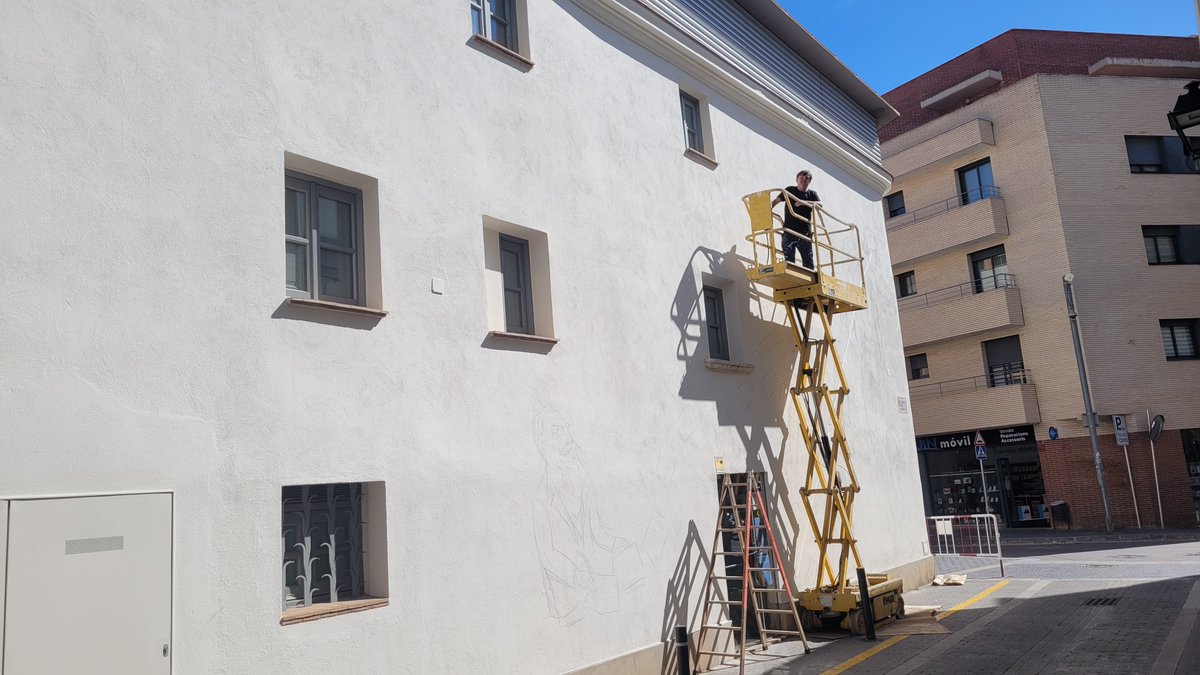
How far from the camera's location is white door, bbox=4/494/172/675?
16.4ft

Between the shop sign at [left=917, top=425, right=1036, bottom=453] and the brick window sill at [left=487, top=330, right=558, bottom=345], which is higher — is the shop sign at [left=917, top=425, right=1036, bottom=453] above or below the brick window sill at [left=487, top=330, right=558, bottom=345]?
below

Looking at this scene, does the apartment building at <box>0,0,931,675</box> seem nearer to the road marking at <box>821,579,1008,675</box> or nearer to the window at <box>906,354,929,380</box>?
the road marking at <box>821,579,1008,675</box>

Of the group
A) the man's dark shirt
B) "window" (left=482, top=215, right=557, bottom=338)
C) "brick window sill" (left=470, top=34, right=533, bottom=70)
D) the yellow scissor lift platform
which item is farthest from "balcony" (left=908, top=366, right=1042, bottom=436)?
"brick window sill" (left=470, top=34, right=533, bottom=70)

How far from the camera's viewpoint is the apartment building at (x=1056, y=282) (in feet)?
89.9

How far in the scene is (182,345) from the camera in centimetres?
604

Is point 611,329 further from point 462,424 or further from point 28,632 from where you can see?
point 28,632

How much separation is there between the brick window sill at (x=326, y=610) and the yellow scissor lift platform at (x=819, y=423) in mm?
6947

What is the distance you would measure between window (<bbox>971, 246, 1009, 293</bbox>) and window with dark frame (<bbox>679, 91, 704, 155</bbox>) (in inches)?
835

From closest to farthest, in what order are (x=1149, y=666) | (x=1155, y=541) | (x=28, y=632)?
(x=28, y=632) → (x=1149, y=666) → (x=1155, y=541)

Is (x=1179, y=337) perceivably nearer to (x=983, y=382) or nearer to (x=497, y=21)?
(x=983, y=382)

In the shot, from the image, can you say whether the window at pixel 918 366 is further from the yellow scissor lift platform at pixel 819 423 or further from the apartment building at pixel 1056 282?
the yellow scissor lift platform at pixel 819 423

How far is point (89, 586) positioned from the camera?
5.28 m

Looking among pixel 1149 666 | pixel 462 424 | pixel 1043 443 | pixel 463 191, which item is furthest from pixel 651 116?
pixel 1043 443

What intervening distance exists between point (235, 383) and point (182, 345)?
46 cm
